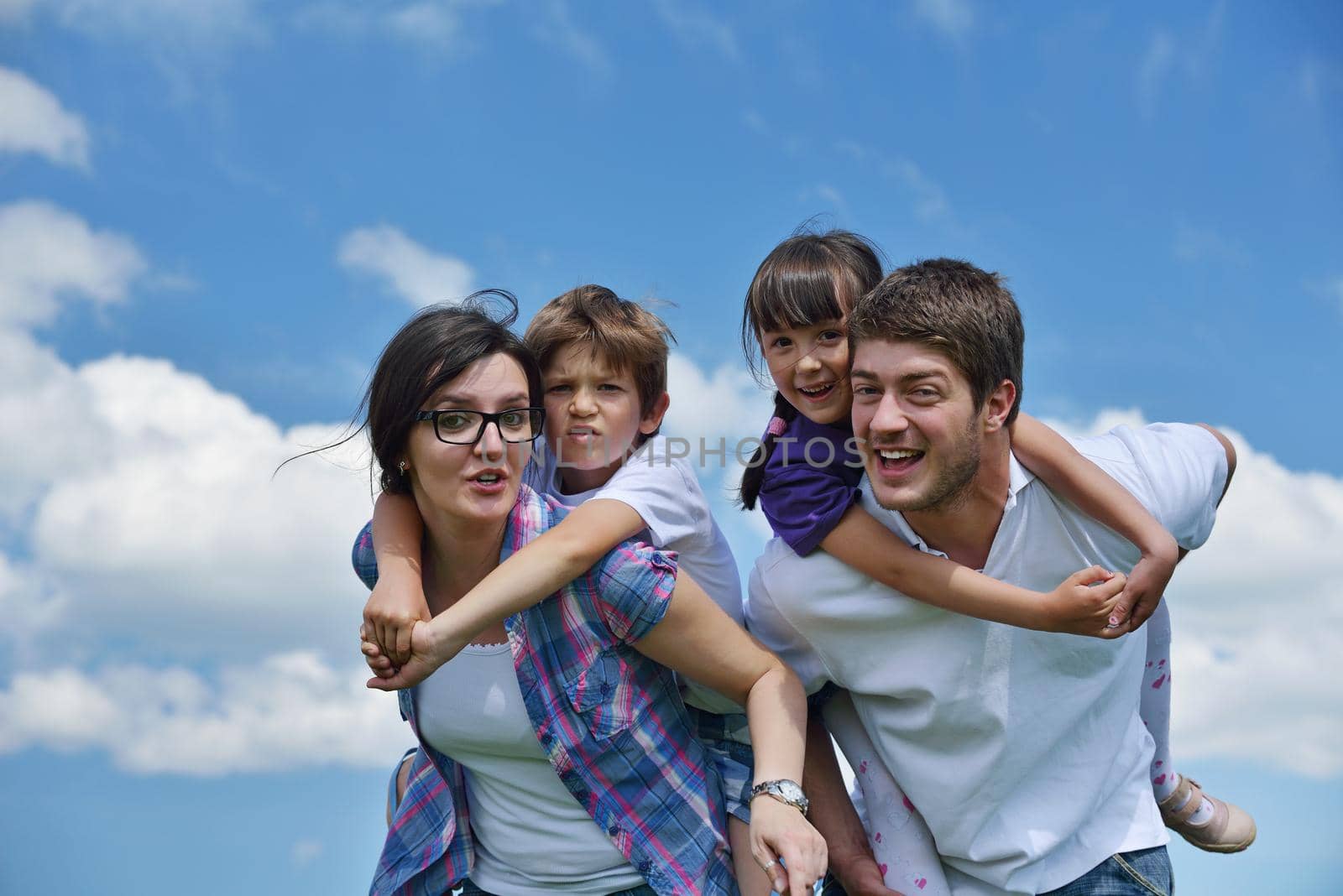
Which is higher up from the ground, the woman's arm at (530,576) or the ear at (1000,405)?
the ear at (1000,405)

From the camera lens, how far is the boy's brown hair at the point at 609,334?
4.62 m

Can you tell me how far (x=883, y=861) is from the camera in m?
4.01

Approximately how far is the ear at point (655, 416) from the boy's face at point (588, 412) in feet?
0.16

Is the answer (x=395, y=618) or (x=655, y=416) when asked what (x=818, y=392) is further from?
(x=395, y=618)

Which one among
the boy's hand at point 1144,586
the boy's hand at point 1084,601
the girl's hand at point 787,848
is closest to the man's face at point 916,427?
the boy's hand at point 1084,601

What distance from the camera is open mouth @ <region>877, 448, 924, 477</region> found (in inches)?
144

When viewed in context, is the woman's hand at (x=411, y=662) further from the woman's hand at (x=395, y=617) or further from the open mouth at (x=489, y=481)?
the open mouth at (x=489, y=481)

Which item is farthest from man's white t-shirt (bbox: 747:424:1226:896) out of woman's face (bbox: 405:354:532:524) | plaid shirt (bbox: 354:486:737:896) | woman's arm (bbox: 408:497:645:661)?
woman's face (bbox: 405:354:532:524)

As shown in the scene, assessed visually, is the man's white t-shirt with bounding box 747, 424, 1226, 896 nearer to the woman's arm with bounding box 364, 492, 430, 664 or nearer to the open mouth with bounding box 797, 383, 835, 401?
the open mouth with bounding box 797, 383, 835, 401

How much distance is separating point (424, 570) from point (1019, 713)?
1.99 metres

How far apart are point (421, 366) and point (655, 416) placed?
137 cm

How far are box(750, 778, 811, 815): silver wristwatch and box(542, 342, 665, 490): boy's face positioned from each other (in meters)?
1.45

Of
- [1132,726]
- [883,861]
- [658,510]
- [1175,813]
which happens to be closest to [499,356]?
[658,510]

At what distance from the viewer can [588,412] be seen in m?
4.52
